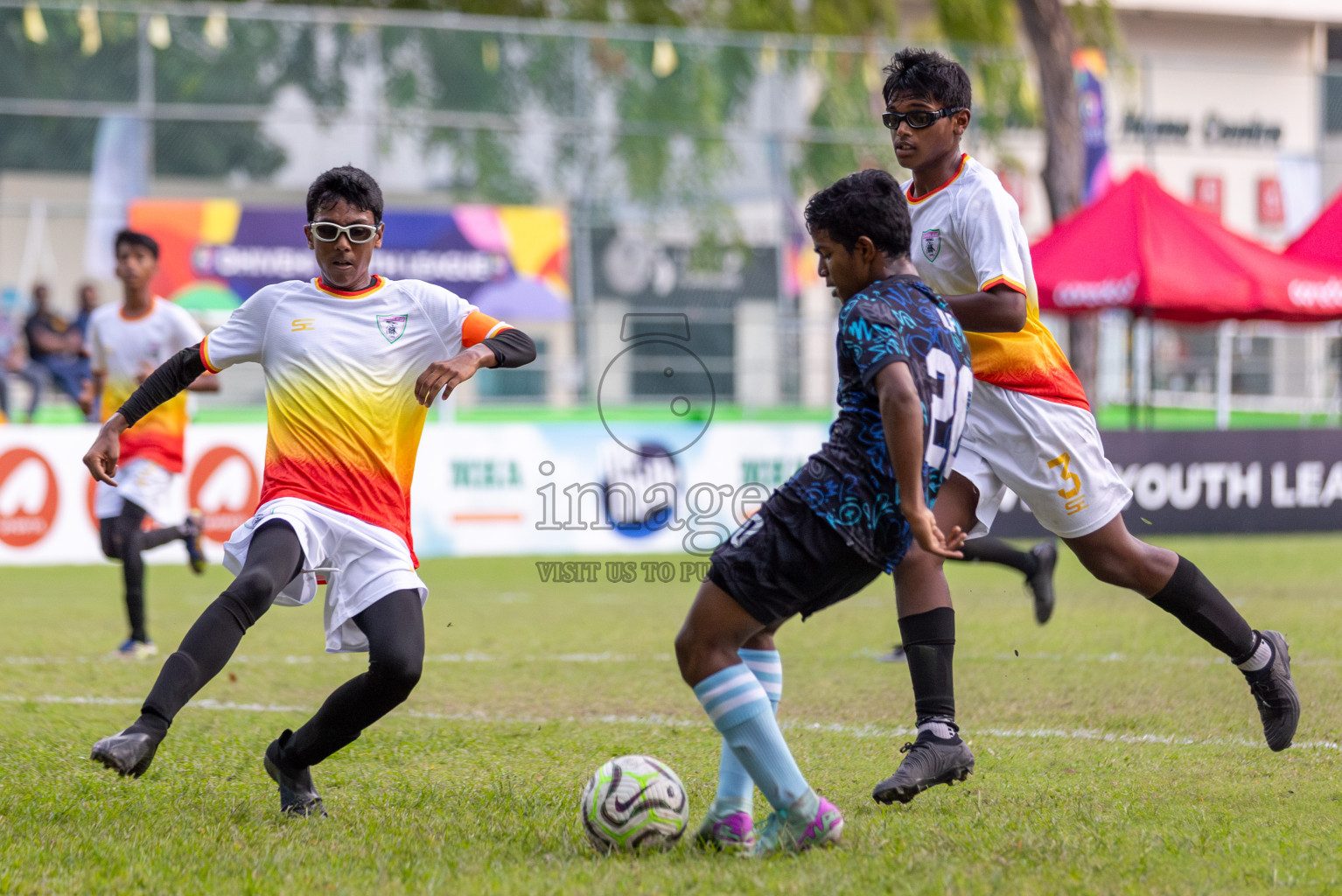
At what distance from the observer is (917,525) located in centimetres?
349

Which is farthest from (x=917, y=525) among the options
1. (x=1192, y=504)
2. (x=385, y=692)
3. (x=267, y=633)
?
(x=1192, y=504)

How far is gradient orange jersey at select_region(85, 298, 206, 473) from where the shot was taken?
830 centimetres

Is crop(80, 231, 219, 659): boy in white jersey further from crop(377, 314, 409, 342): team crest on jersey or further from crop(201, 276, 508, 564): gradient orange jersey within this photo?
crop(377, 314, 409, 342): team crest on jersey

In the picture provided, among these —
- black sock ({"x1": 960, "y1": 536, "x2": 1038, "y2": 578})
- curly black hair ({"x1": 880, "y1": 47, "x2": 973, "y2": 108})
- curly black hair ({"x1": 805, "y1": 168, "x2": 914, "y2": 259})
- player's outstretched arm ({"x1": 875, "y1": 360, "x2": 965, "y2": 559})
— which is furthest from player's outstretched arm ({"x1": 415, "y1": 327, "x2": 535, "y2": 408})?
black sock ({"x1": 960, "y1": 536, "x2": 1038, "y2": 578})

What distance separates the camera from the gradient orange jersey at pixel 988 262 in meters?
4.60

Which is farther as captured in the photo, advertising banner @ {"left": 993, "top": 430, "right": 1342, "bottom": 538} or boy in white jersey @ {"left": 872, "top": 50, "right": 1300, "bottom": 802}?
advertising banner @ {"left": 993, "top": 430, "right": 1342, "bottom": 538}

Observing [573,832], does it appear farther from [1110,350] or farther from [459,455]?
[1110,350]

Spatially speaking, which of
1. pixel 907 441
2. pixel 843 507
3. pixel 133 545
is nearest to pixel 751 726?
pixel 843 507

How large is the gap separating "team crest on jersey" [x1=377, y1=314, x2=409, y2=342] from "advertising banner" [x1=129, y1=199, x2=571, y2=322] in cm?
1380

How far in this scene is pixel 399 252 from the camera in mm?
19172

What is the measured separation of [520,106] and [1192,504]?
34.4 ft

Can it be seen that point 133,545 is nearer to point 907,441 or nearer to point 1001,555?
point 1001,555

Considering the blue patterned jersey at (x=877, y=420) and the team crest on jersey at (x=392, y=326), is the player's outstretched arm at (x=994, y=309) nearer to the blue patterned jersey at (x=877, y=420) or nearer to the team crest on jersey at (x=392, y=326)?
the blue patterned jersey at (x=877, y=420)

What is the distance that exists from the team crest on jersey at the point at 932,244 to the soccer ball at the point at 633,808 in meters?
1.95
